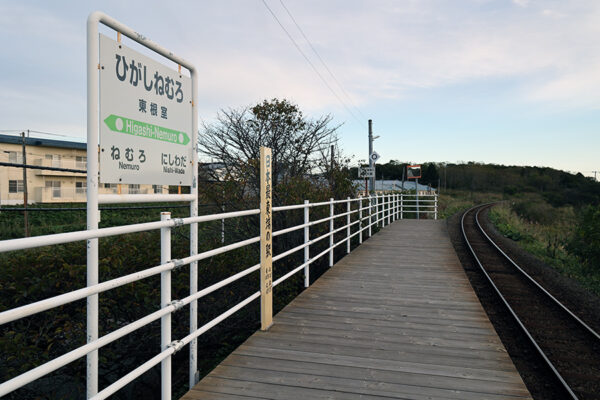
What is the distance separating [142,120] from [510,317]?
6574 mm

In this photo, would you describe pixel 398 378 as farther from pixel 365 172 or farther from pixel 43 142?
pixel 43 142

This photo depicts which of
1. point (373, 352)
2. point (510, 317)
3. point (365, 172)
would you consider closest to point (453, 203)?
point (365, 172)

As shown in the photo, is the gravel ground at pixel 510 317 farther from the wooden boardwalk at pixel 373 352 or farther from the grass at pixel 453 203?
the grass at pixel 453 203

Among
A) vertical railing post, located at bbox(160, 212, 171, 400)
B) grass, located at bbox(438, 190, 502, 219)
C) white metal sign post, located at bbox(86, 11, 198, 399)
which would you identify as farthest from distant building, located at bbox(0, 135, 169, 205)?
vertical railing post, located at bbox(160, 212, 171, 400)

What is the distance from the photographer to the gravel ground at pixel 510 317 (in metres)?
4.51

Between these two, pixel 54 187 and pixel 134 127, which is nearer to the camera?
pixel 134 127

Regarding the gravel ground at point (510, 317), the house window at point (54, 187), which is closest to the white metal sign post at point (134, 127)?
the gravel ground at point (510, 317)

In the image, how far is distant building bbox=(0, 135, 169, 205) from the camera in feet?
121

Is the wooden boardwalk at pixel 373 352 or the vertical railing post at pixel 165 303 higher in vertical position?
the vertical railing post at pixel 165 303

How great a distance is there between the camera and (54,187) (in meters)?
41.6

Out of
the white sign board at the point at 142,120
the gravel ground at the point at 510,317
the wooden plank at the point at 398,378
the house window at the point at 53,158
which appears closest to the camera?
the white sign board at the point at 142,120

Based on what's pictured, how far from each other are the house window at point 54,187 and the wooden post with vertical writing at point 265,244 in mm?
43535

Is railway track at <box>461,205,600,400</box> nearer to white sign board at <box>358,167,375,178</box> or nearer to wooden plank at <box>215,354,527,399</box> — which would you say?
wooden plank at <box>215,354,527,399</box>

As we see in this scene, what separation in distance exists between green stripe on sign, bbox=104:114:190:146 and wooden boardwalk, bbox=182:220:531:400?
5.67 feet
